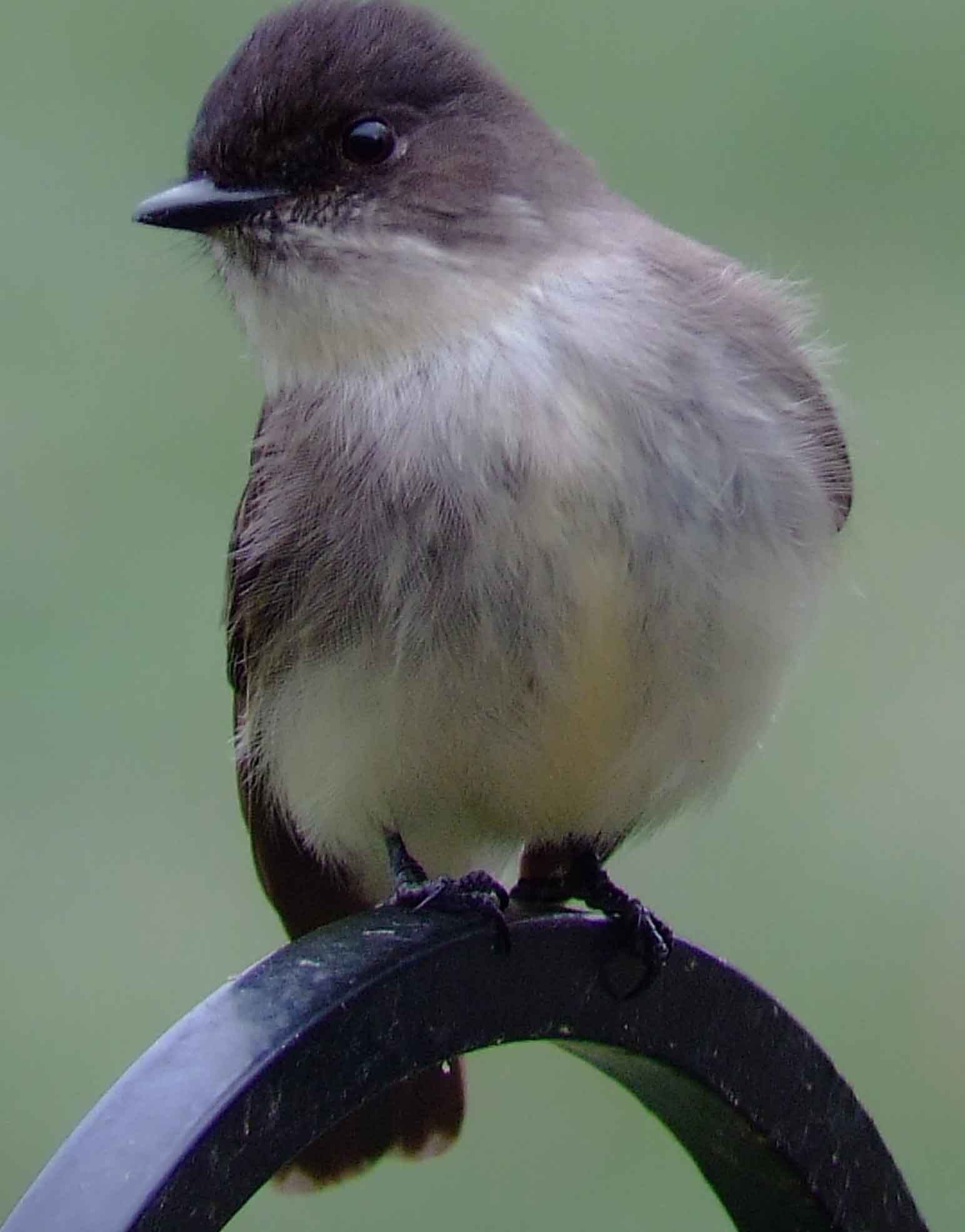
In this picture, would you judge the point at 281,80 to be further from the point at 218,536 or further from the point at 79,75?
the point at 79,75

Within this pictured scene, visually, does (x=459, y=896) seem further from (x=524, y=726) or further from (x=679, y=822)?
(x=679, y=822)

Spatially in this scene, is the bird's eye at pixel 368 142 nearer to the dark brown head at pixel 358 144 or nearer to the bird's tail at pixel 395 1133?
the dark brown head at pixel 358 144

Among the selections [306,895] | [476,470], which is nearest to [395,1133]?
[306,895]

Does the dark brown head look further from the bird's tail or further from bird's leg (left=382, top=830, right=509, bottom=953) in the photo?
the bird's tail

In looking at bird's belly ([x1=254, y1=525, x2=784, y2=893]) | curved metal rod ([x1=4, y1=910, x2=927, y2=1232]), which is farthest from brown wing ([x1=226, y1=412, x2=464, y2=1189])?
curved metal rod ([x1=4, y1=910, x2=927, y2=1232])

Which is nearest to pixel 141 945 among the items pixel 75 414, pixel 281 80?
pixel 75 414

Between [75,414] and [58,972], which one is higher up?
[75,414]

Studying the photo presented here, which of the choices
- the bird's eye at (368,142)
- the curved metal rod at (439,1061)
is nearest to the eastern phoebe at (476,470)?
the bird's eye at (368,142)
